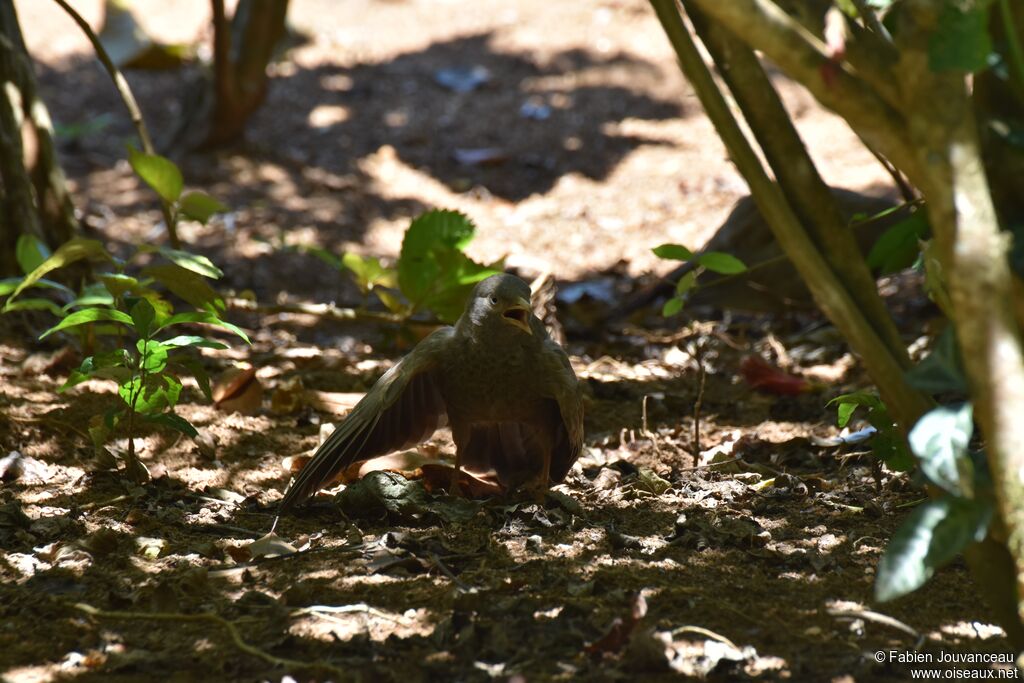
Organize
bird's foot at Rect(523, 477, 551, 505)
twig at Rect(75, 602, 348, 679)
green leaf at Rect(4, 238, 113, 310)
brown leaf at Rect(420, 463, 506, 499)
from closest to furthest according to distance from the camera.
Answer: twig at Rect(75, 602, 348, 679)
green leaf at Rect(4, 238, 113, 310)
bird's foot at Rect(523, 477, 551, 505)
brown leaf at Rect(420, 463, 506, 499)

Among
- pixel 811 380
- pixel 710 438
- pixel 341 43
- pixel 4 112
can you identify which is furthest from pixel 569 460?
pixel 341 43

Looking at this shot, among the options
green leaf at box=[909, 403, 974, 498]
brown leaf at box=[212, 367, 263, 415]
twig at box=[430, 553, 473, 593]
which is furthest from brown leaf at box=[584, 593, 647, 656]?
brown leaf at box=[212, 367, 263, 415]

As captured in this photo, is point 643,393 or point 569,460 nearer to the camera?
point 569,460

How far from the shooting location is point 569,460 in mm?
3707

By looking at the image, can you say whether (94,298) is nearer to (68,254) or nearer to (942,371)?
(68,254)

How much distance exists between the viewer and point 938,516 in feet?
6.31

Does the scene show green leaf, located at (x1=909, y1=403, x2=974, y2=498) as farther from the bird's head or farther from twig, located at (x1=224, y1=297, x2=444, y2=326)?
twig, located at (x1=224, y1=297, x2=444, y2=326)

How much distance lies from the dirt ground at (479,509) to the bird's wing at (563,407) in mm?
122

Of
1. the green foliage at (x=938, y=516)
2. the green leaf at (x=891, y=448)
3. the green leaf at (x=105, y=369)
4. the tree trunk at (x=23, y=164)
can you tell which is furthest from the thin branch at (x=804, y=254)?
the tree trunk at (x=23, y=164)

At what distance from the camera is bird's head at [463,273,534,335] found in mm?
3642

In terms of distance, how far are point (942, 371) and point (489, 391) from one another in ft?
6.05

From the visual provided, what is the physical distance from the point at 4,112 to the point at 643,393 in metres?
2.83

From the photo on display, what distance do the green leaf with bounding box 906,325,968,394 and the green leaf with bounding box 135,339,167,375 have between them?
215 centimetres

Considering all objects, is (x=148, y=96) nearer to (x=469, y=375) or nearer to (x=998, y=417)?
(x=469, y=375)
